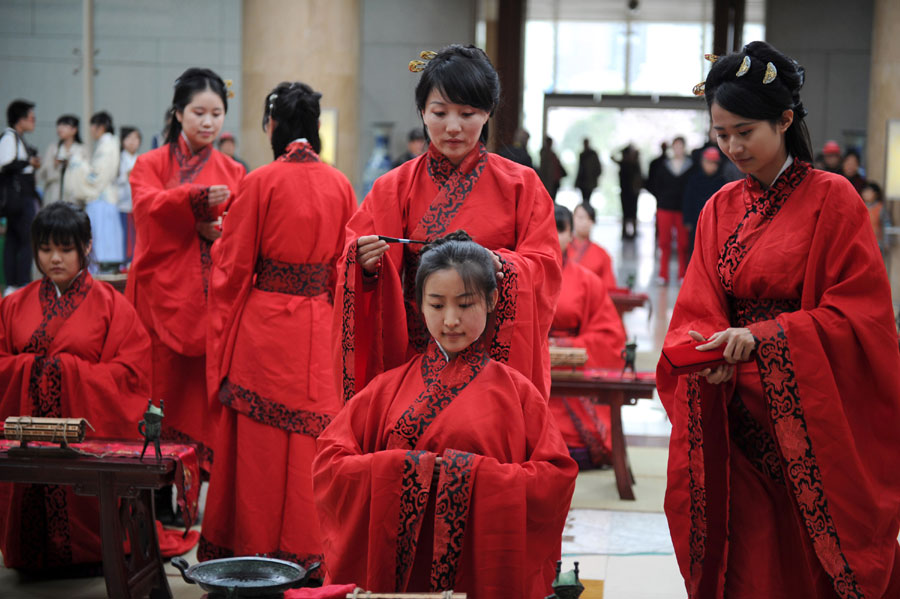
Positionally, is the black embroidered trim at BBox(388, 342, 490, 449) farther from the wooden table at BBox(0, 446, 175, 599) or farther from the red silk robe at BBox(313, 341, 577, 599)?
the wooden table at BBox(0, 446, 175, 599)

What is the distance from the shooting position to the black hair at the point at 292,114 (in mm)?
4152

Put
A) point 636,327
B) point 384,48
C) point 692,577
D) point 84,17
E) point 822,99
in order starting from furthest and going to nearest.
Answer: point 822,99, point 384,48, point 84,17, point 636,327, point 692,577

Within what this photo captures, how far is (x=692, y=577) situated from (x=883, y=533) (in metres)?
0.49

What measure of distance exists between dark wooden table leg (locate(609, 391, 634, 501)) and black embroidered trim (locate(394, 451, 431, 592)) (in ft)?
10.4

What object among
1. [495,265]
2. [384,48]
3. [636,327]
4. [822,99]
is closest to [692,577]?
[495,265]

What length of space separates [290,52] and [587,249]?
5244mm

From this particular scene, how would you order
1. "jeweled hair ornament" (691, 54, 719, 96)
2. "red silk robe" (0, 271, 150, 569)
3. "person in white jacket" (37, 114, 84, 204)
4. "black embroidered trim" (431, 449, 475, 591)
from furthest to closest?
"person in white jacket" (37, 114, 84, 204) < "red silk robe" (0, 271, 150, 569) < "jeweled hair ornament" (691, 54, 719, 96) < "black embroidered trim" (431, 449, 475, 591)

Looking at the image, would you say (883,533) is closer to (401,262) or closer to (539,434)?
(539,434)

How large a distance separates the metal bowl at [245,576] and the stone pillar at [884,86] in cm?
1171

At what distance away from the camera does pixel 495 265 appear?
273cm

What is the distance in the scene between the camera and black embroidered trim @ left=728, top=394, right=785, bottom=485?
2.86 metres

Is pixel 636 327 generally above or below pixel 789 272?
below

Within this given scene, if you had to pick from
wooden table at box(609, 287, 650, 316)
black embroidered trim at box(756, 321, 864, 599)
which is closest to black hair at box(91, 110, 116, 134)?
wooden table at box(609, 287, 650, 316)

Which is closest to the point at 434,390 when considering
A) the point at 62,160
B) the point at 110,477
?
the point at 110,477
